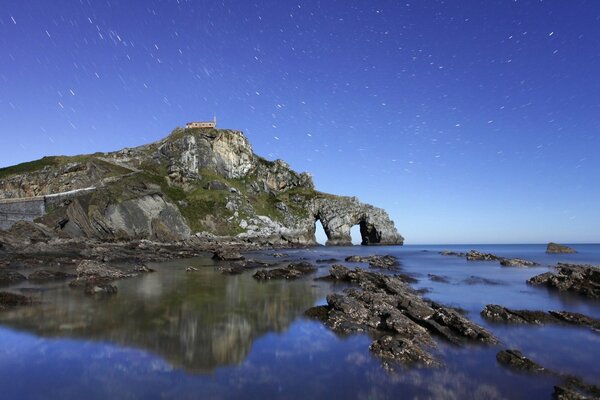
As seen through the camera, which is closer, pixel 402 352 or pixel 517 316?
pixel 402 352

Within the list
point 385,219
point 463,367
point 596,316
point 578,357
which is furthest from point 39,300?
point 385,219

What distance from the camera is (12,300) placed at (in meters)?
21.8

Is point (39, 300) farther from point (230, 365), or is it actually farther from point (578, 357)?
point (578, 357)

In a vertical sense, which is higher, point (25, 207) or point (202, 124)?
point (202, 124)

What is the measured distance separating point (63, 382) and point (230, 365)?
5467mm

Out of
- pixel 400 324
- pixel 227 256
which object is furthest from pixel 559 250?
pixel 400 324

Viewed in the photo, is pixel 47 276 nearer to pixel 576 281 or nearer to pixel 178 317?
pixel 178 317

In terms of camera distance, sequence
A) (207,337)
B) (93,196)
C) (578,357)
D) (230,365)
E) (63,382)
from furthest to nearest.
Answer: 1. (93,196)
2. (207,337)
3. (578,357)
4. (230,365)
5. (63,382)

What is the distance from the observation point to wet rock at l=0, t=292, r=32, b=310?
21.2 meters

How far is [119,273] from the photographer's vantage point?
115ft

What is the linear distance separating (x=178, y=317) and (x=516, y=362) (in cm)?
1705

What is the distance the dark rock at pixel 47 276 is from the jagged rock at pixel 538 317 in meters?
37.2

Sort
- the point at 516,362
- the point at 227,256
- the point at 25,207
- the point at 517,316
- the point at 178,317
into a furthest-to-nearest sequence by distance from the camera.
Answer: the point at 25,207 < the point at 227,256 < the point at 517,316 < the point at 178,317 < the point at 516,362

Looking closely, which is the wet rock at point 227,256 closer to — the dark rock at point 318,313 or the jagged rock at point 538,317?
the dark rock at point 318,313
